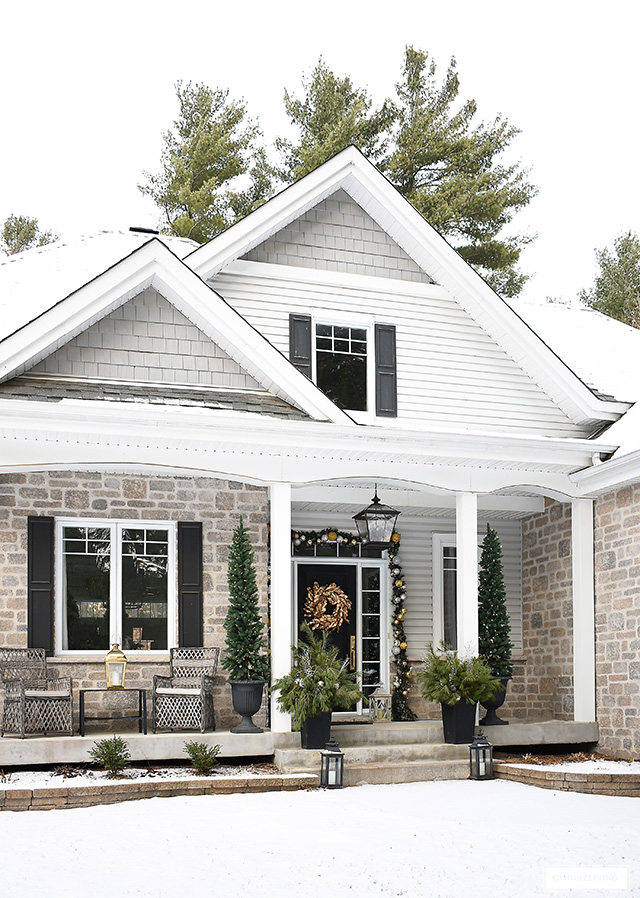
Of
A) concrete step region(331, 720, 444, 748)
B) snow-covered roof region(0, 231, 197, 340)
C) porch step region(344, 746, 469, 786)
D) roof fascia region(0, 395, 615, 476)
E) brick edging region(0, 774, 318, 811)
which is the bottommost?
porch step region(344, 746, 469, 786)

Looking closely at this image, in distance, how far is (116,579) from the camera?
38.9 ft

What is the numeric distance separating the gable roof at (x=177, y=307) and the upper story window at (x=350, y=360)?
1517mm

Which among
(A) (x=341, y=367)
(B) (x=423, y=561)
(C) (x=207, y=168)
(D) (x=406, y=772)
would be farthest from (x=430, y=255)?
(C) (x=207, y=168)

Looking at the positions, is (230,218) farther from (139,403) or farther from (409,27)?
(139,403)

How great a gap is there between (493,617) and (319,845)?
5.47 m

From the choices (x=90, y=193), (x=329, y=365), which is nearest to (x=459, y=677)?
(x=329, y=365)

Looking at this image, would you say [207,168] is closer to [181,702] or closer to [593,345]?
[593,345]

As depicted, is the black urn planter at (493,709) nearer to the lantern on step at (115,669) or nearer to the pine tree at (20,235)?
the lantern on step at (115,669)

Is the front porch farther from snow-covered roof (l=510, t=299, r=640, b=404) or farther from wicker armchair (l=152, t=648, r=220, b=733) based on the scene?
snow-covered roof (l=510, t=299, r=640, b=404)

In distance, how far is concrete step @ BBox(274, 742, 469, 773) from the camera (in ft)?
34.1

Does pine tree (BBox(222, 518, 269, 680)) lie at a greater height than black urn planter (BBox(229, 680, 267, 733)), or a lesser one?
greater

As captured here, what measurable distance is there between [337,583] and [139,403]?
439 centimetres

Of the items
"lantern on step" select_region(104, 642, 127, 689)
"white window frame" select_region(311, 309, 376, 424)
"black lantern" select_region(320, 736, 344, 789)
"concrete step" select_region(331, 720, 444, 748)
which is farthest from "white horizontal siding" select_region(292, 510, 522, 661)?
"black lantern" select_region(320, 736, 344, 789)

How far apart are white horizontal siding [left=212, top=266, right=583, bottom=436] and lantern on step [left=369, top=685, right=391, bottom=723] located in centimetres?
349
